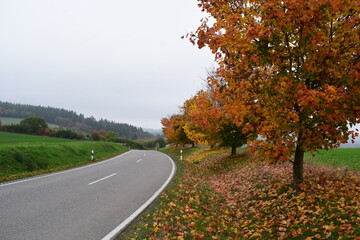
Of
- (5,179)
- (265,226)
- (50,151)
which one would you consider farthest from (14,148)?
(265,226)

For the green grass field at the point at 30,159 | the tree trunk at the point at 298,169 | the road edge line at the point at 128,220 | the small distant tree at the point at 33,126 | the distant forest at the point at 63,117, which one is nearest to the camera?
the road edge line at the point at 128,220

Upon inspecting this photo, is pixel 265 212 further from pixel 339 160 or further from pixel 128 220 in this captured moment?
pixel 339 160

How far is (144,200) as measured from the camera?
25.1ft

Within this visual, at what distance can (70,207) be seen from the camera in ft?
21.0

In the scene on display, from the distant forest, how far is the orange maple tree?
11181 centimetres

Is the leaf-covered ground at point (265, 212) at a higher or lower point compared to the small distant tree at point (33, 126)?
lower

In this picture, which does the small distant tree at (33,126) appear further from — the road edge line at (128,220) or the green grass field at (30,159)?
the road edge line at (128,220)

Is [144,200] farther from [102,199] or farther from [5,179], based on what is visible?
[5,179]

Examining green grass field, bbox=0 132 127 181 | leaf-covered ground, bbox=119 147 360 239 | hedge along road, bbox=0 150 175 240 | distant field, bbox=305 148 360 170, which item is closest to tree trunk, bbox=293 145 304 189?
leaf-covered ground, bbox=119 147 360 239

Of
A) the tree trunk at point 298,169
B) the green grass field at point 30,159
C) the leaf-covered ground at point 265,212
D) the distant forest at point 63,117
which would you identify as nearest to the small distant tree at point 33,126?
the green grass field at point 30,159

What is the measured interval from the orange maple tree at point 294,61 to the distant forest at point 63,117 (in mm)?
111811

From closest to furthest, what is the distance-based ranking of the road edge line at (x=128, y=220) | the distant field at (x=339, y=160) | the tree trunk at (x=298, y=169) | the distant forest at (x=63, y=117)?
the road edge line at (x=128, y=220) → the tree trunk at (x=298, y=169) → the distant field at (x=339, y=160) → the distant forest at (x=63, y=117)

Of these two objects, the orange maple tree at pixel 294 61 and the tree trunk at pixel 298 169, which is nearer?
the orange maple tree at pixel 294 61

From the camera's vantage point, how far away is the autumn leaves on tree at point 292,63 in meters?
5.13
